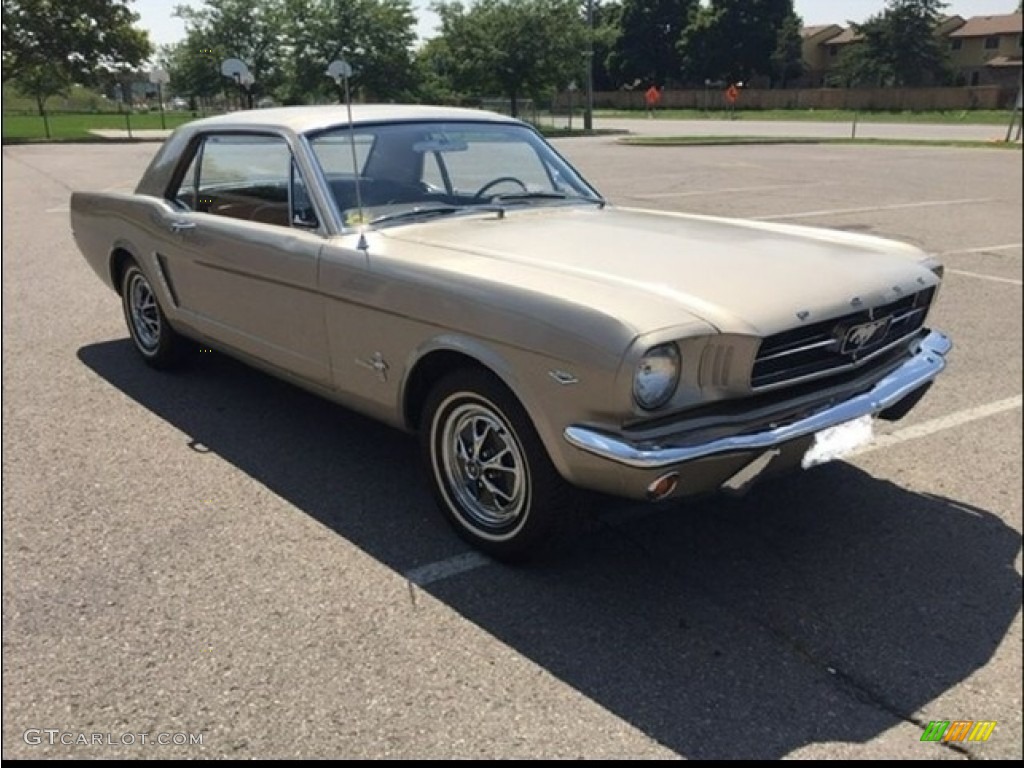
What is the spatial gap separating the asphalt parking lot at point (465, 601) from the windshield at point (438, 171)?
1168 mm

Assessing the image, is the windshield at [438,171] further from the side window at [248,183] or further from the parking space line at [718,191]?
the parking space line at [718,191]

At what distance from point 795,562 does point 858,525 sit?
1.34 ft

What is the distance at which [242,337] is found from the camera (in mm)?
4309

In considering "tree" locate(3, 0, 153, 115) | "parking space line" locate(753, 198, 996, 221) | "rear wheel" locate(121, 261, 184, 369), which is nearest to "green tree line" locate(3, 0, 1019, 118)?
"tree" locate(3, 0, 153, 115)

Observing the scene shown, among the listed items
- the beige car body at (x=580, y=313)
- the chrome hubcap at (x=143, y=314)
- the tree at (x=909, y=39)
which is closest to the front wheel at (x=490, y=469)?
the beige car body at (x=580, y=313)

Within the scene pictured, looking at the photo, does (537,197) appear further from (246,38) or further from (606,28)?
(246,38)

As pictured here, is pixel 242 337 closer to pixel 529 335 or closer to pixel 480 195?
pixel 480 195

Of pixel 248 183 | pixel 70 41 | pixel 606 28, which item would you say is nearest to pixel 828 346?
pixel 248 183

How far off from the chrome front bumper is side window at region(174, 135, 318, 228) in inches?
71.9

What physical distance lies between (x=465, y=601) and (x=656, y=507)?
98 centimetres

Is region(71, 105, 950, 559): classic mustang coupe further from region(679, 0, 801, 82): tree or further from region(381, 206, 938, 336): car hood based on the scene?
region(679, 0, 801, 82): tree

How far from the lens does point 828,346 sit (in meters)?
2.92

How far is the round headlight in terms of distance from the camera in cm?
259

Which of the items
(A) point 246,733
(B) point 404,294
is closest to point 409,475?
(B) point 404,294
